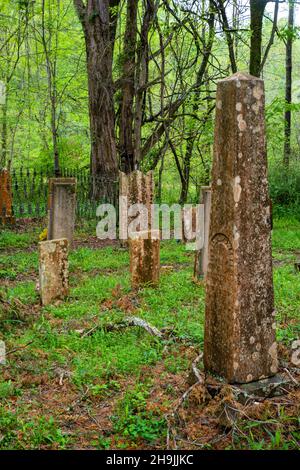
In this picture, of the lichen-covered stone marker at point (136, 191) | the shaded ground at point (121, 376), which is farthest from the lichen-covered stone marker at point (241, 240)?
the lichen-covered stone marker at point (136, 191)

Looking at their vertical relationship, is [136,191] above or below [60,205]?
above

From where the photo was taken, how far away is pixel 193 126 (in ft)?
58.7

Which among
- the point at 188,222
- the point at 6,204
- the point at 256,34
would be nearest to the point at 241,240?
the point at 188,222

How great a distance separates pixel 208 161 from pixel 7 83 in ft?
26.5

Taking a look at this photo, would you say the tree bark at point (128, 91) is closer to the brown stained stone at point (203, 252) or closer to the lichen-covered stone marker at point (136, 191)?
the lichen-covered stone marker at point (136, 191)

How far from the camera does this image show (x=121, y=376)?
5051mm

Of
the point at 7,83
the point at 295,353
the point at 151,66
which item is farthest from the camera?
the point at 151,66

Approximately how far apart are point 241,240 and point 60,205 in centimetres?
714

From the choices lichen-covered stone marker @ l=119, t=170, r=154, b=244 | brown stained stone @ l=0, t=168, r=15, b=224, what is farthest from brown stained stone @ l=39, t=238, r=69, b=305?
brown stained stone @ l=0, t=168, r=15, b=224

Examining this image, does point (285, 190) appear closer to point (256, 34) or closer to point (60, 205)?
point (256, 34)

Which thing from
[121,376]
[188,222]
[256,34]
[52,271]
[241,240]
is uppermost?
[256,34]

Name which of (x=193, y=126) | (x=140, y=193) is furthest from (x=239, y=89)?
(x=193, y=126)
